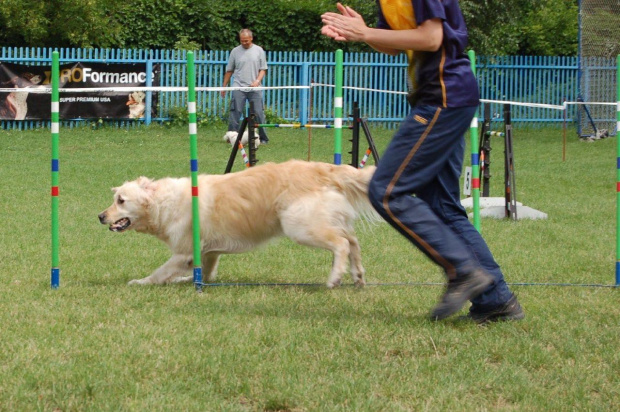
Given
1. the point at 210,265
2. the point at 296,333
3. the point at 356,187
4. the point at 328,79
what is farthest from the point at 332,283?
the point at 328,79

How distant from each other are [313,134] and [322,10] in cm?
576

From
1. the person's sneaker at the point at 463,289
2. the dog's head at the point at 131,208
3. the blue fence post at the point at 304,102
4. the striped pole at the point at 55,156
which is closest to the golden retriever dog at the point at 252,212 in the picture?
the dog's head at the point at 131,208

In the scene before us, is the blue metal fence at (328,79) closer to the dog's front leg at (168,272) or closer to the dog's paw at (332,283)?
the dog's front leg at (168,272)

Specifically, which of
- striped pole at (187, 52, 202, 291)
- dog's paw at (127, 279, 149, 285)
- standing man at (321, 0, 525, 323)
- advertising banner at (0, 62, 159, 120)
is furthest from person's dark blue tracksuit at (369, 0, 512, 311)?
advertising banner at (0, 62, 159, 120)

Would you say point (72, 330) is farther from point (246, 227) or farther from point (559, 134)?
point (559, 134)

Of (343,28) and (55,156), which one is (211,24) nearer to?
(55,156)

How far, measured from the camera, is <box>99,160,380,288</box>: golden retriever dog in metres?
5.74

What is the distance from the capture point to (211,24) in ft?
78.7

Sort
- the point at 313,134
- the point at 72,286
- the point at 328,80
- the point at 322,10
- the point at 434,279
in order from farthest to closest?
the point at 322,10
the point at 328,80
the point at 313,134
the point at 434,279
the point at 72,286

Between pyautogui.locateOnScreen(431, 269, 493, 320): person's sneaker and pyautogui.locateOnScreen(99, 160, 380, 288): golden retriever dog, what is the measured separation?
4.42ft

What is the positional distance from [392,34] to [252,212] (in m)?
2.02

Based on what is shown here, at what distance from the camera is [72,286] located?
570 cm

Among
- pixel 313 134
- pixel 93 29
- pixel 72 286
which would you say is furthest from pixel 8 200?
pixel 93 29

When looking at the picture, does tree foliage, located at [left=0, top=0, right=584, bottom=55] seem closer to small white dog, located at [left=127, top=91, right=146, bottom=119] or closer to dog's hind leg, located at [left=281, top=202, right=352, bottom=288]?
small white dog, located at [left=127, top=91, right=146, bottom=119]
